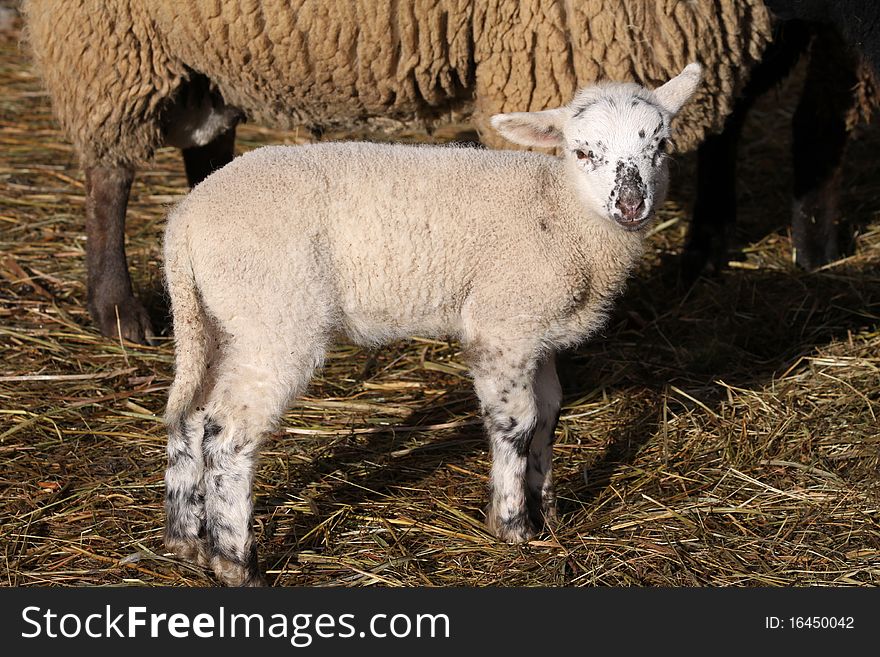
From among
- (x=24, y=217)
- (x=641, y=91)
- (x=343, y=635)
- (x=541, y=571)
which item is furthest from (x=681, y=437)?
(x=24, y=217)

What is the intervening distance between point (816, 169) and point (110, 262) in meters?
3.49

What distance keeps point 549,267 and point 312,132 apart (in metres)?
2.00

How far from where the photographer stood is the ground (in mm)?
3553

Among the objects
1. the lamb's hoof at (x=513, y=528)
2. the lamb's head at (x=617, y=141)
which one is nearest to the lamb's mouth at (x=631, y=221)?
the lamb's head at (x=617, y=141)

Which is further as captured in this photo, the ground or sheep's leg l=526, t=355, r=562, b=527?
sheep's leg l=526, t=355, r=562, b=527

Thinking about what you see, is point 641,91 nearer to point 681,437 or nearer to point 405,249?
point 405,249

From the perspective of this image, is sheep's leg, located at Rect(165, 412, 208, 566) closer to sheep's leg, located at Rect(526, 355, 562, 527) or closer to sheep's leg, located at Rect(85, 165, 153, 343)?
sheep's leg, located at Rect(526, 355, 562, 527)

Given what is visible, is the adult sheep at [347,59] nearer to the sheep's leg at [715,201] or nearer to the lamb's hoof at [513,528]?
the sheep's leg at [715,201]

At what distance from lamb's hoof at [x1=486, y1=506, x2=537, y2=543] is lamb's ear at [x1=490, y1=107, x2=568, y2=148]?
1194 millimetres

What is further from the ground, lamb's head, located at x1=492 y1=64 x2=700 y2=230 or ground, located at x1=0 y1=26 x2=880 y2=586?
lamb's head, located at x1=492 y1=64 x2=700 y2=230

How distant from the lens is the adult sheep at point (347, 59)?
14.3 ft

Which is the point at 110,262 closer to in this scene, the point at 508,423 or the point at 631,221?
the point at 508,423

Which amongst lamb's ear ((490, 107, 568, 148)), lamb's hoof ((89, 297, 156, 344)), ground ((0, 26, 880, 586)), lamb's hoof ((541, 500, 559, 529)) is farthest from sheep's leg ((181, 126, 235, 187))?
lamb's hoof ((541, 500, 559, 529))

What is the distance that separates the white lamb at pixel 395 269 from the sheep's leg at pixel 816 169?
2251 mm
